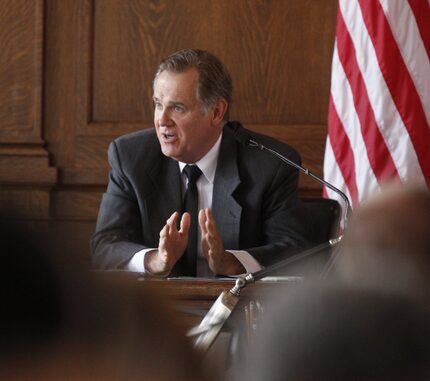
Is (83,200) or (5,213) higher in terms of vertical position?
(5,213)

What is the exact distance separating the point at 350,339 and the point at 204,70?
280 centimetres

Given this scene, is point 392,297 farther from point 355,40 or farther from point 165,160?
point 355,40

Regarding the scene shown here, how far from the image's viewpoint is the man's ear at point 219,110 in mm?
3504

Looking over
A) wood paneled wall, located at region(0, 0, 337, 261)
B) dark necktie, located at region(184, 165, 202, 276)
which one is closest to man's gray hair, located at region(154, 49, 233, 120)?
dark necktie, located at region(184, 165, 202, 276)

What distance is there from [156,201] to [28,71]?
154cm

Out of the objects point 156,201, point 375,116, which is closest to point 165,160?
point 156,201

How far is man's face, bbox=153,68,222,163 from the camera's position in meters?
3.42

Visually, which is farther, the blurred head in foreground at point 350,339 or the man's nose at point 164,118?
the man's nose at point 164,118

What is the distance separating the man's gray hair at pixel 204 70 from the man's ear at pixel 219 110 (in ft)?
0.05

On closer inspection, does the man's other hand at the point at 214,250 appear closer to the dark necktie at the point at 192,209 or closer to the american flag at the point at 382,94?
the dark necktie at the point at 192,209

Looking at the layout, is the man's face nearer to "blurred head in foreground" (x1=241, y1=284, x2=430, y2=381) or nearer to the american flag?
the american flag

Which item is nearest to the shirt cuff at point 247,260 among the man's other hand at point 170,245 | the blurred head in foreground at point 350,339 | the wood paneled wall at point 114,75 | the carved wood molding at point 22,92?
the man's other hand at point 170,245

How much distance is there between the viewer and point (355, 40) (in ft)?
13.3

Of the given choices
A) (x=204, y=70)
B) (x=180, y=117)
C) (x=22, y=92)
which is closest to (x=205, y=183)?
(x=180, y=117)
